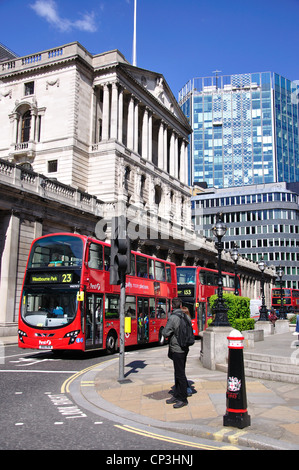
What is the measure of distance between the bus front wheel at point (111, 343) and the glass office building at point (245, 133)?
131265mm

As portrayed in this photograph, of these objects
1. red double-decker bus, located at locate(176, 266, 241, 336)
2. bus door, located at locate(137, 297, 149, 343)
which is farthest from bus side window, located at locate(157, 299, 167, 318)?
red double-decker bus, located at locate(176, 266, 241, 336)

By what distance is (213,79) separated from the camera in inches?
6038

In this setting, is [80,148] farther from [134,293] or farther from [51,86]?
[134,293]

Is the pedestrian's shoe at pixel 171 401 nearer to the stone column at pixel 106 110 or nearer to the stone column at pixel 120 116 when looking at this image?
the stone column at pixel 120 116

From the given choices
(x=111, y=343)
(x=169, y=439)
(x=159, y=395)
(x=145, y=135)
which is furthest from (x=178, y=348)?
(x=145, y=135)

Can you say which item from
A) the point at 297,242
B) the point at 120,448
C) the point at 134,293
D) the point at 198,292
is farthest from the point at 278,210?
the point at 120,448

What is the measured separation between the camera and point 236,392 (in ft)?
20.2

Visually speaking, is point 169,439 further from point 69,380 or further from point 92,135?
point 92,135

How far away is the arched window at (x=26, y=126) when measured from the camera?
1693 inches

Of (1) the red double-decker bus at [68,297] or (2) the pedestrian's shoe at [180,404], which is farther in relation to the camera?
(1) the red double-decker bus at [68,297]

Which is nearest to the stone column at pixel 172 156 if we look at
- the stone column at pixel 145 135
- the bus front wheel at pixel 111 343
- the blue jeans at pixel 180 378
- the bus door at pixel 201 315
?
the stone column at pixel 145 135

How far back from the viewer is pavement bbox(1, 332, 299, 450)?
5.81m

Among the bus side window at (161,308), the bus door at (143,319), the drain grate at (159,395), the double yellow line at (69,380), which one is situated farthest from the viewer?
the bus side window at (161,308)

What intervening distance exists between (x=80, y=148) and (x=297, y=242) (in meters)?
64.3
